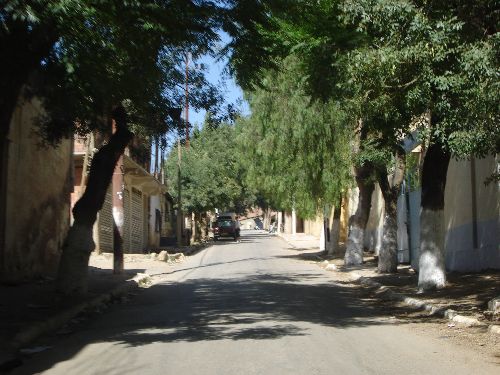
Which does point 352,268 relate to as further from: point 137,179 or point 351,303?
point 137,179

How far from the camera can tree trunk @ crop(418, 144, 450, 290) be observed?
1389 cm

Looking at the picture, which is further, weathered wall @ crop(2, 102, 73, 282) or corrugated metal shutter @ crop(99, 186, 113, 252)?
corrugated metal shutter @ crop(99, 186, 113, 252)

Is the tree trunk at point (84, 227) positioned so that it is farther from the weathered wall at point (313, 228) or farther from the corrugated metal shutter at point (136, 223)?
the weathered wall at point (313, 228)

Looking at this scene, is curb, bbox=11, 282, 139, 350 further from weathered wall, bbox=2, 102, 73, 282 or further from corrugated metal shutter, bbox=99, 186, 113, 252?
corrugated metal shutter, bbox=99, 186, 113, 252

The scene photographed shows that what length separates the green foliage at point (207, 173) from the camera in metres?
47.1

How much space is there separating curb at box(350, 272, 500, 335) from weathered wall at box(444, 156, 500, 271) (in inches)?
108

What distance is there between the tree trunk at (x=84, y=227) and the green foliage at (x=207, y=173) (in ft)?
104

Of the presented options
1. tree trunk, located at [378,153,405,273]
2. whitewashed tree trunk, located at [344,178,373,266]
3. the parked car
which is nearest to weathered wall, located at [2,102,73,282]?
Answer: tree trunk, located at [378,153,405,273]

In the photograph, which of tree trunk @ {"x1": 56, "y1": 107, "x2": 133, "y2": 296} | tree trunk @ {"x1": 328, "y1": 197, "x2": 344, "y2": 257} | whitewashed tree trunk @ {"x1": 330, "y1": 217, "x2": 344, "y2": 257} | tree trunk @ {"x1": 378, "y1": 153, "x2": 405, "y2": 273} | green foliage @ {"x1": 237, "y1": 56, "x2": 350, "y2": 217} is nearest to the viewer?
tree trunk @ {"x1": 56, "y1": 107, "x2": 133, "y2": 296}

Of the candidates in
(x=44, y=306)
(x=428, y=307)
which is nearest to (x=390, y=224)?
(x=428, y=307)

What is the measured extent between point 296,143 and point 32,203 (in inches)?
412

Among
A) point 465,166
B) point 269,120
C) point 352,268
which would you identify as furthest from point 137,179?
point 465,166

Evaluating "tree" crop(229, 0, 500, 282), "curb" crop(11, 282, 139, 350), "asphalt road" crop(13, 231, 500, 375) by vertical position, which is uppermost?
"tree" crop(229, 0, 500, 282)

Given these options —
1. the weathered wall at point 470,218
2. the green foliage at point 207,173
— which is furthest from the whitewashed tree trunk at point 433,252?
the green foliage at point 207,173
